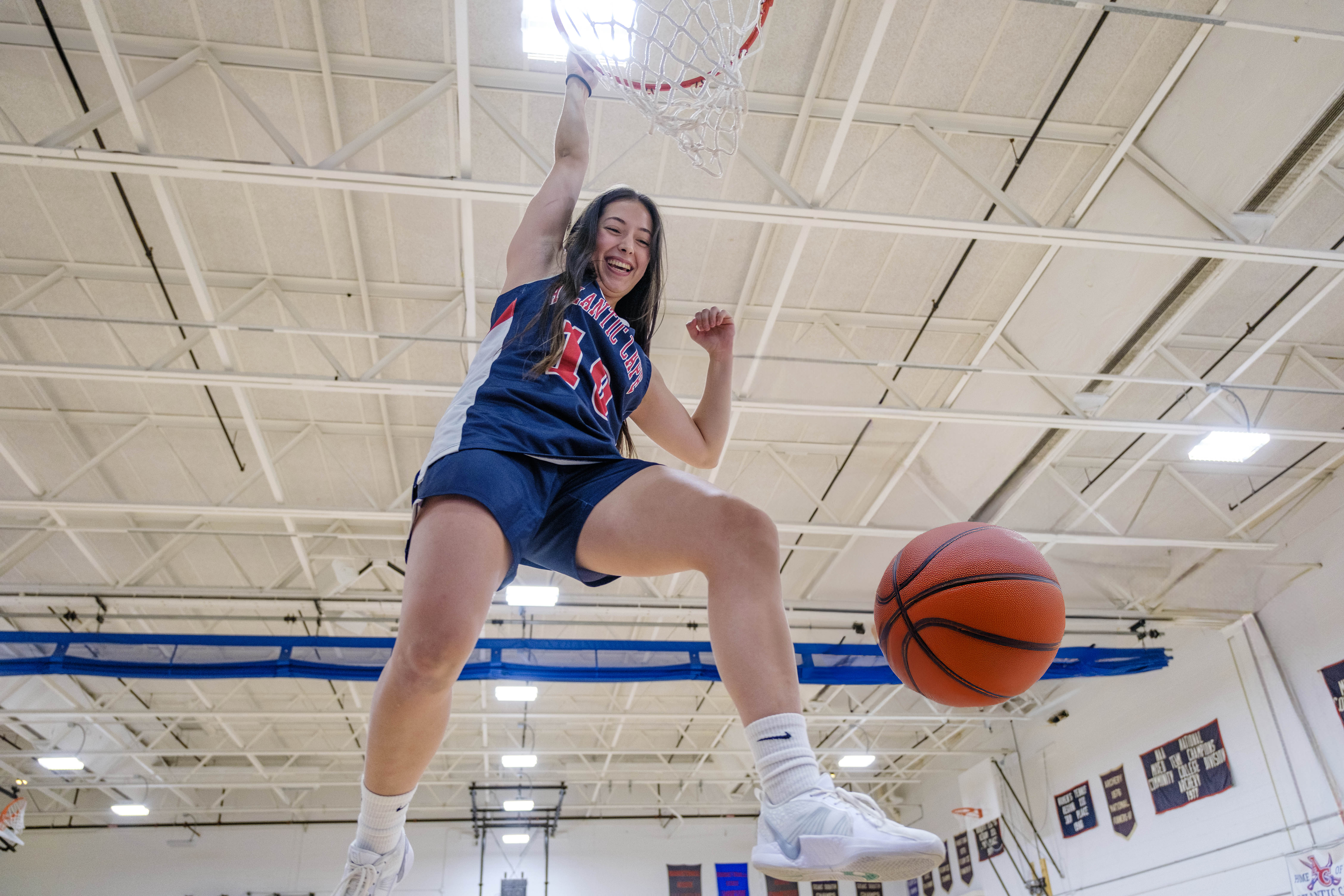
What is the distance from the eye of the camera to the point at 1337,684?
8.61 meters

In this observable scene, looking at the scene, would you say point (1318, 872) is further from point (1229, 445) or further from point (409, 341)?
point (409, 341)

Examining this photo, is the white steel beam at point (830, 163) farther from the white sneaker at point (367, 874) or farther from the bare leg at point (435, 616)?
the bare leg at point (435, 616)

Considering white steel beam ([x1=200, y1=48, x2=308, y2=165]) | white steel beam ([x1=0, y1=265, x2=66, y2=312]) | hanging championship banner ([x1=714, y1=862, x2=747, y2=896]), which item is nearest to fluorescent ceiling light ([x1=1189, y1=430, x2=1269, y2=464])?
white steel beam ([x1=200, y1=48, x2=308, y2=165])

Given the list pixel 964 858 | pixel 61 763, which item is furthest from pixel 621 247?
pixel 964 858

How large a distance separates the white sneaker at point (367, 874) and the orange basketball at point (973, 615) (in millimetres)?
1489

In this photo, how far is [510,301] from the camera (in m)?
Result: 1.95

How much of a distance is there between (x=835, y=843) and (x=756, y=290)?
725cm

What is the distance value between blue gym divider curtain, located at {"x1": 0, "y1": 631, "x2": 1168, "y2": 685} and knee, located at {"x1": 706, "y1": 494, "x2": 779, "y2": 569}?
26.6ft

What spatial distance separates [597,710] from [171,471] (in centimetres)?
801

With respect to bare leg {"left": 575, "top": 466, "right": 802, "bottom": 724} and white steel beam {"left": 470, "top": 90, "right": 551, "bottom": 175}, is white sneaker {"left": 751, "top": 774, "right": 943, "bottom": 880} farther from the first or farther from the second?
white steel beam {"left": 470, "top": 90, "right": 551, "bottom": 175}

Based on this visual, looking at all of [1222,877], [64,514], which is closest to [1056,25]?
[1222,877]

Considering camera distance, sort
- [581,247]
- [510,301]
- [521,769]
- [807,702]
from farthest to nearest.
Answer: [521,769] → [807,702] → [581,247] → [510,301]

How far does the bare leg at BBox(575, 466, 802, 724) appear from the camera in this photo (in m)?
1.41

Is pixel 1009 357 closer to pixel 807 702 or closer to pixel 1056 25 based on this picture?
pixel 1056 25
